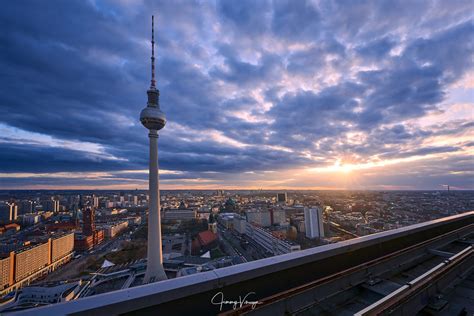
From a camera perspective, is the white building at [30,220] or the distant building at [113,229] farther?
the white building at [30,220]

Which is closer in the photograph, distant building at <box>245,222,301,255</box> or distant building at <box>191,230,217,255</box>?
distant building at <box>245,222,301,255</box>

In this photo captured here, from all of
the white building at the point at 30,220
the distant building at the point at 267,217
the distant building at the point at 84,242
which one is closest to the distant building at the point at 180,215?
the distant building at the point at 267,217

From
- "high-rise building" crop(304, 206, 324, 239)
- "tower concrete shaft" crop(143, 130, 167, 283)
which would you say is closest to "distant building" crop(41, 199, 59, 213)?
"tower concrete shaft" crop(143, 130, 167, 283)

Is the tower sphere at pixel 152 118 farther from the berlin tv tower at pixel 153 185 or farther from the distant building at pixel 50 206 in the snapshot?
the distant building at pixel 50 206

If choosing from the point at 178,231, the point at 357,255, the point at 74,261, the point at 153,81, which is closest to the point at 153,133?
the point at 153,81

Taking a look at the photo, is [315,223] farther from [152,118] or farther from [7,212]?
[7,212]

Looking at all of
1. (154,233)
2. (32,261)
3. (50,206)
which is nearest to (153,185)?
(154,233)

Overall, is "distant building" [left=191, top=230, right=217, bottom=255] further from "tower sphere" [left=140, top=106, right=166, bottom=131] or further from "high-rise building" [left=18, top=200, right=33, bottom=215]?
"high-rise building" [left=18, top=200, right=33, bottom=215]
